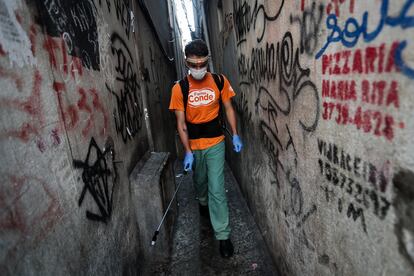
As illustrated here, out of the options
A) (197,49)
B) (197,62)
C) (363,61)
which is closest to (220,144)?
(197,62)

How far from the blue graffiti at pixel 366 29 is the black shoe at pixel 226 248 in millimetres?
2342

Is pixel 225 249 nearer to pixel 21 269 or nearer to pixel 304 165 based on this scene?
pixel 304 165

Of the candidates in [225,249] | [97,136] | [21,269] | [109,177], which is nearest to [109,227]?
[109,177]

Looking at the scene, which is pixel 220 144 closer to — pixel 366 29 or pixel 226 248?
pixel 226 248

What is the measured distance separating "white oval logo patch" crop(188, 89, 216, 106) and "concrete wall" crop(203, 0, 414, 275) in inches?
29.6

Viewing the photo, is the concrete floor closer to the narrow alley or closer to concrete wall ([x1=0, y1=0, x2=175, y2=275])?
the narrow alley

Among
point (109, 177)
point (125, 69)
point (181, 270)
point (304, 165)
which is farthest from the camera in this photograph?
point (125, 69)

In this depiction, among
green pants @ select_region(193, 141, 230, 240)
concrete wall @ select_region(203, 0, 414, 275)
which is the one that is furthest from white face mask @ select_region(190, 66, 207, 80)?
green pants @ select_region(193, 141, 230, 240)

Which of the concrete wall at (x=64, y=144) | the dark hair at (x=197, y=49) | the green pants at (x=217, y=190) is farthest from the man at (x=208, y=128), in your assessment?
the concrete wall at (x=64, y=144)

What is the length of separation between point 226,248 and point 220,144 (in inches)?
43.8

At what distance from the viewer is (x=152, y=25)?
20.1ft

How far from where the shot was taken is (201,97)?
132 inches

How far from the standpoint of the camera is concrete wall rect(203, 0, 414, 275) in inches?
40.7

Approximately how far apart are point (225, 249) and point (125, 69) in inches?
86.7
